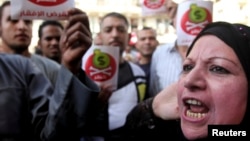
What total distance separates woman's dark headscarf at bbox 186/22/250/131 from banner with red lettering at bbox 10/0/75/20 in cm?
66

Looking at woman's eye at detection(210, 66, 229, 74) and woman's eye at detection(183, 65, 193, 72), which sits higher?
woman's eye at detection(210, 66, 229, 74)

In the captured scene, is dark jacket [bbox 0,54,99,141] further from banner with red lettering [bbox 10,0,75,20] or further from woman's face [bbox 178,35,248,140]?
woman's face [bbox 178,35,248,140]

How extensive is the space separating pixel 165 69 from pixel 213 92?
2034 millimetres

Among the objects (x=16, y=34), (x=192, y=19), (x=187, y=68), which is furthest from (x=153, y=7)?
(x=187, y=68)

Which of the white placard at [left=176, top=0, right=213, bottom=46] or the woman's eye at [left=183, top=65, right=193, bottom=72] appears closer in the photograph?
the woman's eye at [left=183, top=65, right=193, bottom=72]

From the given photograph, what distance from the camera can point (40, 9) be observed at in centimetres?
181

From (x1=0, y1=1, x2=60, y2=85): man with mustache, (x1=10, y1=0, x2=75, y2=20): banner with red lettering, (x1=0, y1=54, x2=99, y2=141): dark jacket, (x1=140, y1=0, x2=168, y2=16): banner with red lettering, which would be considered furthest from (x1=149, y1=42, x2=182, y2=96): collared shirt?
(x1=10, y1=0, x2=75, y2=20): banner with red lettering

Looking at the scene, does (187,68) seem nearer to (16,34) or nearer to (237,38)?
(237,38)

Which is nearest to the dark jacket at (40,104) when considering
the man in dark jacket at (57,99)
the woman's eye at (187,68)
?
the man in dark jacket at (57,99)

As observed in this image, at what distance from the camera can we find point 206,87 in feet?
4.28

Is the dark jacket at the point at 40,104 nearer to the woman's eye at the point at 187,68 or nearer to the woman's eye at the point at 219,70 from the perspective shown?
the woman's eye at the point at 187,68

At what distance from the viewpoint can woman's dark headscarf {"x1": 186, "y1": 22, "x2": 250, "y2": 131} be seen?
1.31m

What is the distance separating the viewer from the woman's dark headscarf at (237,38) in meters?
1.31

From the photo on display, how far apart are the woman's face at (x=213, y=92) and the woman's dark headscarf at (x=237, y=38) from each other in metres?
0.01
